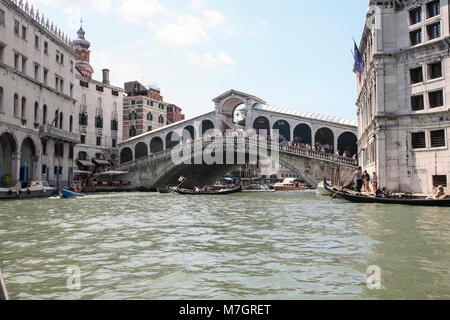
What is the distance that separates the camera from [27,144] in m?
22.9

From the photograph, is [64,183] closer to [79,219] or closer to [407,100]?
[79,219]

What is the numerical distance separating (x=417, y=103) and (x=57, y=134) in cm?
2093

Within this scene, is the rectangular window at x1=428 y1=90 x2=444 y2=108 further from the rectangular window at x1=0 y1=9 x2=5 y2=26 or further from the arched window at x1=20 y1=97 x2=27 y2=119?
the rectangular window at x1=0 y1=9 x2=5 y2=26

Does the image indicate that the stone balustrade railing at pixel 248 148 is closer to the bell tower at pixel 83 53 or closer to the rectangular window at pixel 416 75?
the rectangular window at pixel 416 75

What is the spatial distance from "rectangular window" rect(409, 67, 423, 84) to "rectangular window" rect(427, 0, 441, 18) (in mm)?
2327

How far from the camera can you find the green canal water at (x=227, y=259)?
405 cm

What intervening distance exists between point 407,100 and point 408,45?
2521 mm

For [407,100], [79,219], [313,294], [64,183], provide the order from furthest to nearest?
[64,183] < [407,100] < [79,219] < [313,294]

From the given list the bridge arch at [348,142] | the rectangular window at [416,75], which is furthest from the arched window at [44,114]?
the rectangular window at [416,75]

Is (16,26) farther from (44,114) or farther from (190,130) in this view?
(190,130)

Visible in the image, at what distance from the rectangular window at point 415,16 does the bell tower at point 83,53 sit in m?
33.5

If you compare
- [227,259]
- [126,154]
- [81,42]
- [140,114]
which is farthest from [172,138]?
[227,259]

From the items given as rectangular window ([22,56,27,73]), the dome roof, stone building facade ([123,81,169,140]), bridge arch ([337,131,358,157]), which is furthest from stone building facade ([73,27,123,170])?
bridge arch ([337,131,358,157])
